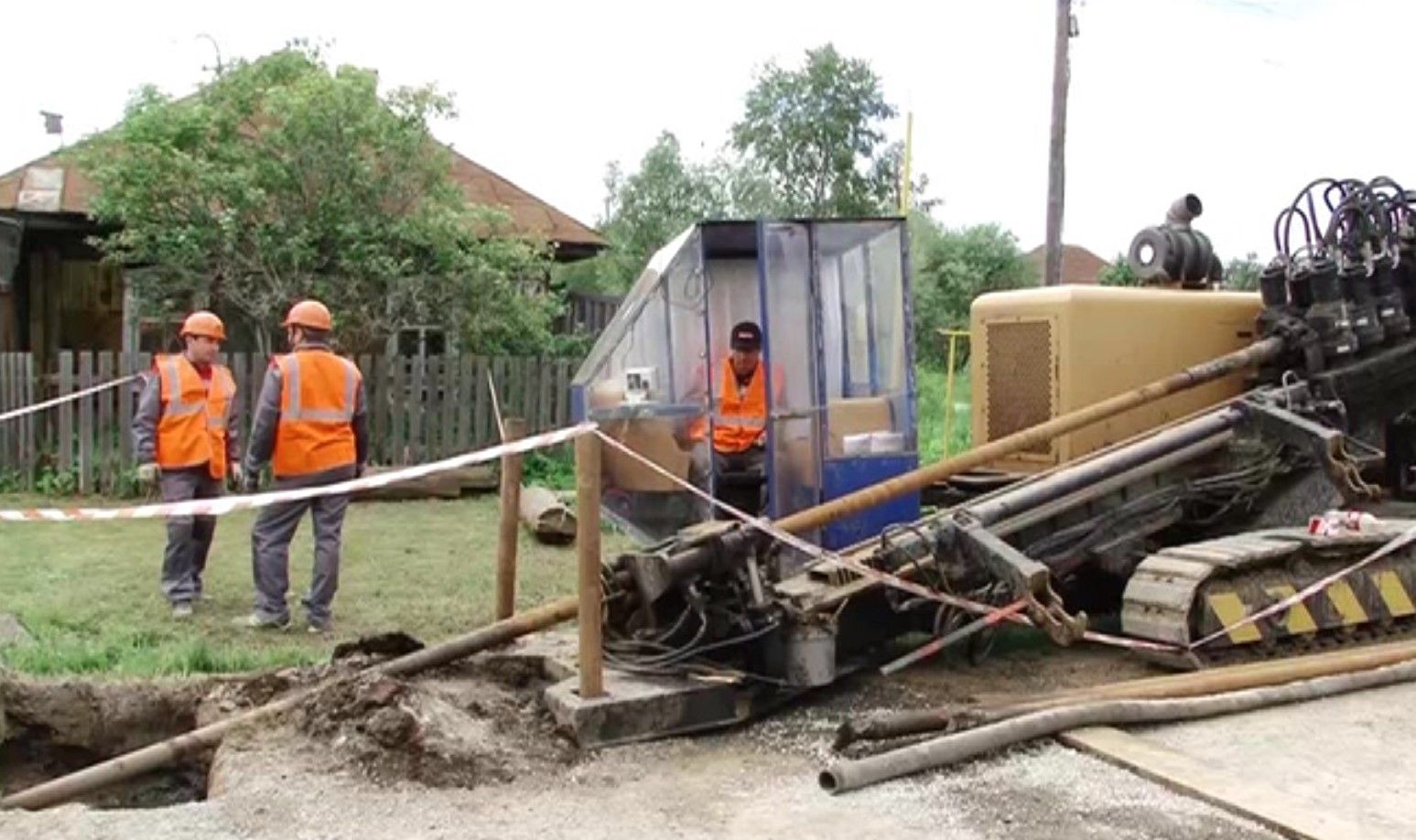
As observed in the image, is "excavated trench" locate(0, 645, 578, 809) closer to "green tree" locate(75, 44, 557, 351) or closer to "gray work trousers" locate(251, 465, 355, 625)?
"gray work trousers" locate(251, 465, 355, 625)

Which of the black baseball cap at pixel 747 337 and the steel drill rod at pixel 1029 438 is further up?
the black baseball cap at pixel 747 337

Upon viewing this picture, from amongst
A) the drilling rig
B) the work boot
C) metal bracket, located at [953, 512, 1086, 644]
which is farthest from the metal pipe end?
the work boot

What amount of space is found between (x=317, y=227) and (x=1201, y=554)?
10.5 m

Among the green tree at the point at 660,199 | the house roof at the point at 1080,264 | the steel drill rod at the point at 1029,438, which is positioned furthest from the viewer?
the house roof at the point at 1080,264

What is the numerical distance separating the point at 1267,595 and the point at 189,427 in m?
6.13

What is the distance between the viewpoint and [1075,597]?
816cm

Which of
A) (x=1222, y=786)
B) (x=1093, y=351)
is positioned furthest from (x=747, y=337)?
(x=1222, y=786)

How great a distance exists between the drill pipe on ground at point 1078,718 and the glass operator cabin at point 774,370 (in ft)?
6.18

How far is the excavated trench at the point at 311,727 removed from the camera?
5.39 meters

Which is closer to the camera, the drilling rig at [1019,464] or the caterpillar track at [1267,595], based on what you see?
the drilling rig at [1019,464]

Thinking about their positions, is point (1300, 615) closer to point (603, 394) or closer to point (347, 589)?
point (603, 394)

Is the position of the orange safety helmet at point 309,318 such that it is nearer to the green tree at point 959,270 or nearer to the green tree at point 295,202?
the green tree at point 295,202

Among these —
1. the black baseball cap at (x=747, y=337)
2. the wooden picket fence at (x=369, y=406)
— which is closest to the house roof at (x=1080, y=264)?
the wooden picket fence at (x=369, y=406)

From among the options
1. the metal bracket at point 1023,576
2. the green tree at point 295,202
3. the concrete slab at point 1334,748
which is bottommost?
the concrete slab at point 1334,748
